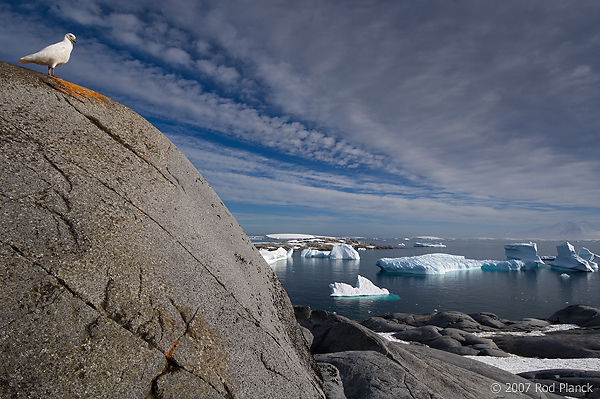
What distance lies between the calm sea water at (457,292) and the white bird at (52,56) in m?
28.0

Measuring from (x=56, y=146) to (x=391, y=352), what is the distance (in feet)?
20.0

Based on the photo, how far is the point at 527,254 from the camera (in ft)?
202

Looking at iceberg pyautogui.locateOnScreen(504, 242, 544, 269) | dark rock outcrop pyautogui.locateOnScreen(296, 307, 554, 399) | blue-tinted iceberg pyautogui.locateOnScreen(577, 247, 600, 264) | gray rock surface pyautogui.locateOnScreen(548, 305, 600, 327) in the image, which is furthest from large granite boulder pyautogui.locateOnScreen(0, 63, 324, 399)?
blue-tinted iceberg pyautogui.locateOnScreen(577, 247, 600, 264)

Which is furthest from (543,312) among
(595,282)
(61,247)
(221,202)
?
(61,247)

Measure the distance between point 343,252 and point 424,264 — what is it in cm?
2376

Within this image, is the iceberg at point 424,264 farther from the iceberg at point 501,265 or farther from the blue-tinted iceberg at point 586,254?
the blue-tinted iceberg at point 586,254

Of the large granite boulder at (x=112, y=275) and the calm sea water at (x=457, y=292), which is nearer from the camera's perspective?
the large granite boulder at (x=112, y=275)

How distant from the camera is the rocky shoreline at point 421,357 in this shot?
4.82 m

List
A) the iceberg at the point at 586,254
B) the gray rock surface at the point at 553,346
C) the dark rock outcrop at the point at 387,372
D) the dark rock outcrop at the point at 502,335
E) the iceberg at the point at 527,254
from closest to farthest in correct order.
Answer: the dark rock outcrop at the point at 387,372, the gray rock surface at the point at 553,346, the dark rock outcrop at the point at 502,335, the iceberg at the point at 527,254, the iceberg at the point at 586,254

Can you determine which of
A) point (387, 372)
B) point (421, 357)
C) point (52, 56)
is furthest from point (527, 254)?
point (52, 56)

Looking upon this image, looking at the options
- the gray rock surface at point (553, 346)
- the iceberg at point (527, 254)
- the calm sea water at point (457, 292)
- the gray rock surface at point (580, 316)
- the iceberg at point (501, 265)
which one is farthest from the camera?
the iceberg at point (527, 254)

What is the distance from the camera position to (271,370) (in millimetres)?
3029

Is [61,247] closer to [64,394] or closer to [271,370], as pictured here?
[64,394]

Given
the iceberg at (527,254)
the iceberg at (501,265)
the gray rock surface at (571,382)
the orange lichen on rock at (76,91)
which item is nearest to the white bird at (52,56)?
the orange lichen on rock at (76,91)
